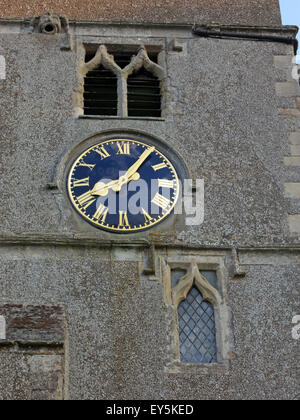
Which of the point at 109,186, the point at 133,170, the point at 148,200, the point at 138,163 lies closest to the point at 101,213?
the point at 109,186

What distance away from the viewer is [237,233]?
1360cm

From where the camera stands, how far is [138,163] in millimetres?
14094

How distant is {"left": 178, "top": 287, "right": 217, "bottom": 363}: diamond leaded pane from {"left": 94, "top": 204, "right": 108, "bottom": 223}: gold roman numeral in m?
1.40

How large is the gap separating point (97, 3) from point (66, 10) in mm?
483

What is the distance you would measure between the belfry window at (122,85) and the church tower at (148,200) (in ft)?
0.07

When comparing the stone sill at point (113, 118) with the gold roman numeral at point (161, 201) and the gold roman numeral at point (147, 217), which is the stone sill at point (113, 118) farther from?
the gold roman numeral at point (147, 217)

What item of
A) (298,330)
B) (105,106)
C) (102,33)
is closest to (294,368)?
(298,330)

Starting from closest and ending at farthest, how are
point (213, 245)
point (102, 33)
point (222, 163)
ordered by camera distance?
point (213, 245) → point (222, 163) → point (102, 33)

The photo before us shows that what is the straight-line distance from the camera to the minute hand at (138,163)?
13969 mm

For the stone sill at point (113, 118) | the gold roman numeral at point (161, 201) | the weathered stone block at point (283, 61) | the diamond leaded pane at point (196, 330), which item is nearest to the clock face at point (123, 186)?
the gold roman numeral at point (161, 201)

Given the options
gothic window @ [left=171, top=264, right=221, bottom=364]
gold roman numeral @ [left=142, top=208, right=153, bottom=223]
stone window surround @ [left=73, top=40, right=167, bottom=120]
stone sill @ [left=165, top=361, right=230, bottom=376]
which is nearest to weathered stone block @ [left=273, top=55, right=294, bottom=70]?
stone window surround @ [left=73, top=40, right=167, bottom=120]

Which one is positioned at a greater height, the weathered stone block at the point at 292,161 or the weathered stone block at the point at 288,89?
the weathered stone block at the point at 288,89

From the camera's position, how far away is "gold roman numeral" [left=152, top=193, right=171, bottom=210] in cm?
1377
